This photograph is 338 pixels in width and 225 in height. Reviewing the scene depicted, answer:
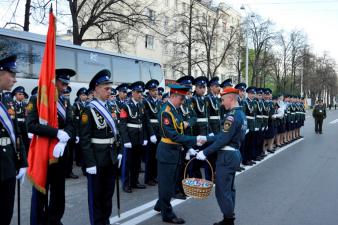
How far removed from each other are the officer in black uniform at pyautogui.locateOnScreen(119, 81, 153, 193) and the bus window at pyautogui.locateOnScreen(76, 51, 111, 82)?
26.9 feet

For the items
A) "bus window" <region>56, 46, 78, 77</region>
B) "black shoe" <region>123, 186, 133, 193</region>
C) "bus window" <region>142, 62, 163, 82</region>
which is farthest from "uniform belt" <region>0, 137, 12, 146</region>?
"bus window" <region>142, 62, 163, 82</region>

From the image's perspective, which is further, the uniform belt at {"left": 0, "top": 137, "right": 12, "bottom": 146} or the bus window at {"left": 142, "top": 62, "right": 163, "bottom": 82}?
the bus window at {"left": 142, "top": 62, "right": 163, "bottom": 82}

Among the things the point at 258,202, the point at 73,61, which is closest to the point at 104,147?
the point at 258,202

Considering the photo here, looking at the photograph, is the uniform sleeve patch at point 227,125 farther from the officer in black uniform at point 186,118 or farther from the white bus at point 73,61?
the white bus at point 73,61

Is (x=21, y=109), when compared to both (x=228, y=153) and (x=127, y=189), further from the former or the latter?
(x=228, y=153)

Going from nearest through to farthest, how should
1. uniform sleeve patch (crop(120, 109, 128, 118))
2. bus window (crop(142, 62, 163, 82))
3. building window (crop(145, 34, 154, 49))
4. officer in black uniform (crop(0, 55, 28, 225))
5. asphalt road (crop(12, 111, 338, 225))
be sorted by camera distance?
officer in black uniform (crop(0, 55, 28, 225))
asphalt road (crop(12, 111, 338, 225))
uniform sleeve patch (crop(120, 109, 128, 118))
bus window (crop(142, 62, 163, 82))
building window (crop(145, 34, 154, 49))

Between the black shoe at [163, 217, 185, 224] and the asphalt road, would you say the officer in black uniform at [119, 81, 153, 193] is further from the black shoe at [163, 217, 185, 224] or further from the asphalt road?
the black shoe at [163, 217, 185, 224]

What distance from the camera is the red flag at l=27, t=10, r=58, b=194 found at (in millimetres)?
4746

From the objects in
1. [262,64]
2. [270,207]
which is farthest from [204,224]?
[262,64]

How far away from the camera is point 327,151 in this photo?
14594 millimetres

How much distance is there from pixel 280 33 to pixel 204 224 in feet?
166

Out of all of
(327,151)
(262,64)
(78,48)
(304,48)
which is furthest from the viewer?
(304,48)

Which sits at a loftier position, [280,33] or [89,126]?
[280,33]

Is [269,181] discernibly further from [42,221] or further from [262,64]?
[262,64]
